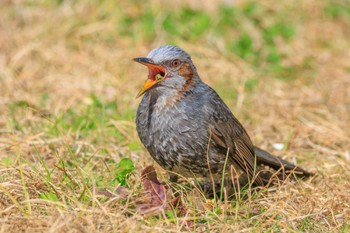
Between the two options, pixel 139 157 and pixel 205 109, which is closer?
pixel 205 109

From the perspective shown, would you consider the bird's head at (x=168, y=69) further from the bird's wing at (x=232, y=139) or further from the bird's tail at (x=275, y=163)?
the bird's tail at (x=275, y=163)

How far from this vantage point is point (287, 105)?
25.6ft

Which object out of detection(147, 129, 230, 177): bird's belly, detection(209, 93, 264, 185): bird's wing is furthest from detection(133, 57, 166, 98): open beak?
detection(209, 93, 264, 185): bird's wing

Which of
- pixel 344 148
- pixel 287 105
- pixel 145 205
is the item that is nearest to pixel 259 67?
pixel 287 105

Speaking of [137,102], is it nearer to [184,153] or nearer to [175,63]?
[175,63]

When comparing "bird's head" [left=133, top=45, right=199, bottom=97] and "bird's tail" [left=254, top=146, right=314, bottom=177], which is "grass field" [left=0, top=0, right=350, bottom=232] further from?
"bird's head" [left=133, top=45, right=199, bottom=97]

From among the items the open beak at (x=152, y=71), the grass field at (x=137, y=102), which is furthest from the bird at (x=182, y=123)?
the grass field at (x=137, y=102)

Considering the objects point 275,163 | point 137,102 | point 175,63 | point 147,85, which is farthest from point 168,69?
point 137,102

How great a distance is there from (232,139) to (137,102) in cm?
209

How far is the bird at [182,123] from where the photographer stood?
5.20 meters

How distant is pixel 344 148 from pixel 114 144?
6.78 ft

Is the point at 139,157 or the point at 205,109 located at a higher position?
the point at 205,109

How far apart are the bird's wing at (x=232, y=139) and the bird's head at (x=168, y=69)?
320 mm

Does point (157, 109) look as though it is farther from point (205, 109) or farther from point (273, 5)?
point (273, 5)
